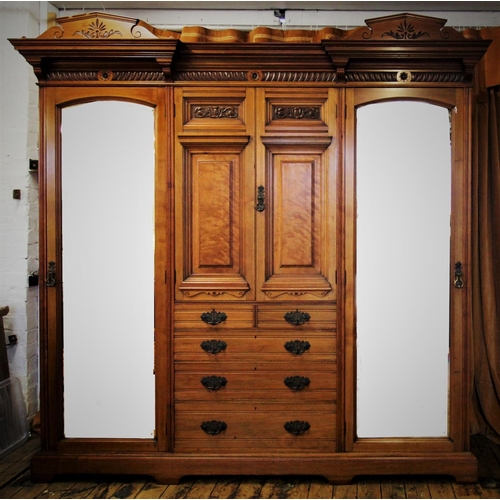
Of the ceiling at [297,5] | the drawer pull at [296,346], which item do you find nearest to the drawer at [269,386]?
the drawer pull at [296,346]

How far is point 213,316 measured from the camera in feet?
8.27

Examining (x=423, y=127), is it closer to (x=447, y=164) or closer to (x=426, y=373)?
(x=447, y=164)

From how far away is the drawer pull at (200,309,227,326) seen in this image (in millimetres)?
2518

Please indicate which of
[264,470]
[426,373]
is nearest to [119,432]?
[264,470]

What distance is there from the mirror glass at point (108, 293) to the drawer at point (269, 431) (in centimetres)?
37

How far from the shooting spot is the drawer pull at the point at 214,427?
2514mm

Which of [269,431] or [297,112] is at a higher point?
[297,112]

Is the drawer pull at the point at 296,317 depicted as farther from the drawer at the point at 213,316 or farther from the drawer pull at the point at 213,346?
the drawer pull at the point at 213,346

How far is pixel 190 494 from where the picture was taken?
7.92 ft

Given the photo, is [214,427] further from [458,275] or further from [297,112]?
[297,112]

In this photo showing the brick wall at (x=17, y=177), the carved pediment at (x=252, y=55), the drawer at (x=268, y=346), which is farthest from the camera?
the brick wall at (x=17, y=177)

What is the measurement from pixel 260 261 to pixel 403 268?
752mm

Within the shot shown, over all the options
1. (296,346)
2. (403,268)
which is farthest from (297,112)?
(296,346)

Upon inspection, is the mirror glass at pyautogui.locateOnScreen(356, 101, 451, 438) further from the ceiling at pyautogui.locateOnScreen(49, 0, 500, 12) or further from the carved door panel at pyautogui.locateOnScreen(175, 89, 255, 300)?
the ceiling at pyautogui.locateOnScreen(49, 0, 500, 12)
